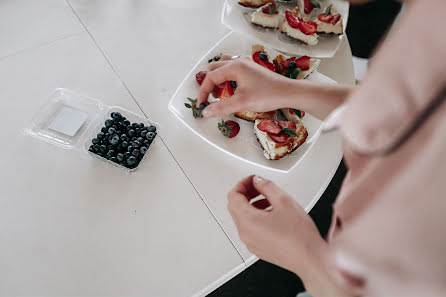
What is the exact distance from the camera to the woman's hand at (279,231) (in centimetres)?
73

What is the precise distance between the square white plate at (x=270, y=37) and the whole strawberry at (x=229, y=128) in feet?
1.18

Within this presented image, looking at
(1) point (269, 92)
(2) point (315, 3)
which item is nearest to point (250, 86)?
(1) point (269, 92)

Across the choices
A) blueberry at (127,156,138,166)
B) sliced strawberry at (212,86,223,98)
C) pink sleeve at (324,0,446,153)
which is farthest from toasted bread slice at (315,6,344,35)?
pink sleeve at (324,0,446,153)

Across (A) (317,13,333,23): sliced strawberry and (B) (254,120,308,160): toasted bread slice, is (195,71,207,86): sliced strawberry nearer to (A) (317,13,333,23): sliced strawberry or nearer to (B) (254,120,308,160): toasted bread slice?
(B) (254,120,308,160): toasted bread slice

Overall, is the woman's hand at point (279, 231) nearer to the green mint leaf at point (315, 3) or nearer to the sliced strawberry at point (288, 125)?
the sliced strawberry at point (288, 125)

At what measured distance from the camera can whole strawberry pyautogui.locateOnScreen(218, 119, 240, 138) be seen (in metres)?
1.08

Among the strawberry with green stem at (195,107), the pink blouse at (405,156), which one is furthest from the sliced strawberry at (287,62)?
the pink blouse at (405,156)

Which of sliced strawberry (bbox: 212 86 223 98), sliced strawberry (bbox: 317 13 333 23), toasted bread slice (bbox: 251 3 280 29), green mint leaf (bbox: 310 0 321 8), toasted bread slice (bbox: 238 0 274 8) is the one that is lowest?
sliced strawberry (bbox: 212 86 223 98)

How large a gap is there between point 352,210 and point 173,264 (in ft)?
1.93

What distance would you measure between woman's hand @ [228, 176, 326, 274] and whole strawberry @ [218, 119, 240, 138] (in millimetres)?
297

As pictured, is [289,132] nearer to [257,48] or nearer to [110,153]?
[257,48]

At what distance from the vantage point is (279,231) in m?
0.74

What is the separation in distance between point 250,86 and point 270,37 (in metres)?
0.39

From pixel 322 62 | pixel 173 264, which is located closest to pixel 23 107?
pixel 173 264
